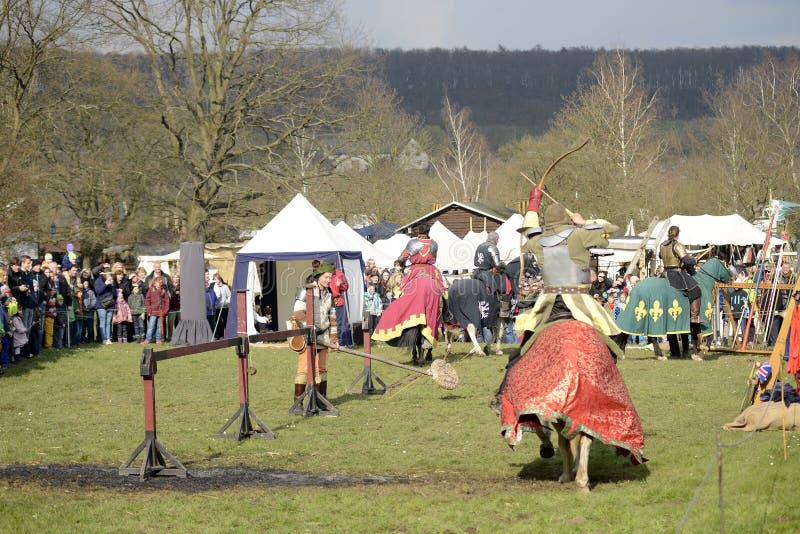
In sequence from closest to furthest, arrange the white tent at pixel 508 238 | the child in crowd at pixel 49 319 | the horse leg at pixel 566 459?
the horse leg at pixel 566 459 < the child in crowd at pixel 49 319 < the white tent at pixel 508 238

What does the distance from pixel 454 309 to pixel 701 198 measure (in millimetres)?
46392

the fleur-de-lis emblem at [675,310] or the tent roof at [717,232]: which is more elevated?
the tent roof at [717,232]

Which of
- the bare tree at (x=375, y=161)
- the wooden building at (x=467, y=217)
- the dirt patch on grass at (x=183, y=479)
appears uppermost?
the bare tree at (x=375, y=161)

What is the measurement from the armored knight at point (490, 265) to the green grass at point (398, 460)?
8.60 ft

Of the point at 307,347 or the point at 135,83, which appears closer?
the point at 307,347

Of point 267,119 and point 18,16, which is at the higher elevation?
point 18,16

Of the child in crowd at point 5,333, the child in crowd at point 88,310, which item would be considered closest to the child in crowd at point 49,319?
the child in crowd at point 88,310

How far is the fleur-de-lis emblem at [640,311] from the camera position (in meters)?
17.5

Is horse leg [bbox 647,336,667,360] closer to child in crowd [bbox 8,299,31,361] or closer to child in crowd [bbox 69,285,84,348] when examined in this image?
child in crowd [bbox 8,299,31,361]

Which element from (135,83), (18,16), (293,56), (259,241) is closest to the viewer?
(259,241)

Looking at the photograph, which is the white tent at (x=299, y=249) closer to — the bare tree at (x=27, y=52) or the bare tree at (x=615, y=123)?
the bare tree at (x=27, y=52)

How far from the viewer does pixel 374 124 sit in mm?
35469

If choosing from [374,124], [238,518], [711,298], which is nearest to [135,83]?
[374,124]

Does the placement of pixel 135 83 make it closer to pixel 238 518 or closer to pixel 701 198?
pixel 238 518
